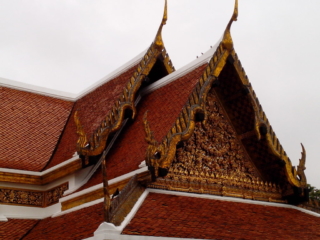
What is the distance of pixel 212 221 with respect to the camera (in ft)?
15.2

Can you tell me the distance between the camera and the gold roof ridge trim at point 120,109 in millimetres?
5867

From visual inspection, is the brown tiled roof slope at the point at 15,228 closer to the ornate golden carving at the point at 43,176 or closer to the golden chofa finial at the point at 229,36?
the ornate golden carving at the point at 43,176

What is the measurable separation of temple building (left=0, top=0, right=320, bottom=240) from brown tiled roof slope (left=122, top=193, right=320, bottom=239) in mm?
15

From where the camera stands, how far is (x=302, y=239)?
16.2ft

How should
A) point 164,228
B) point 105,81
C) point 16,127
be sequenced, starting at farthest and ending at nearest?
point 105,81
point 16,127
point 164,228

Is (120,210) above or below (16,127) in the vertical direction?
below

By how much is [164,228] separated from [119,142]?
7.44 ft

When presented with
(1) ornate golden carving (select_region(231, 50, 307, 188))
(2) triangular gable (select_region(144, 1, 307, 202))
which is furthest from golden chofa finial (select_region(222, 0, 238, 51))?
(1) ornate golden carving (select_region(231, 50, 307, 188))

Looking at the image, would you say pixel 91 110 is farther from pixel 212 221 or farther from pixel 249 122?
pixel 212 221

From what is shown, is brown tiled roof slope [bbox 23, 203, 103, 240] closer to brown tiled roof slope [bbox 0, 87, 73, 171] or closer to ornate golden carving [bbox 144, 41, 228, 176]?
→ ornate golden carving [bbox 144, 41, 228, 176]

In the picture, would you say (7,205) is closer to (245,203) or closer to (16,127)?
(16,127)

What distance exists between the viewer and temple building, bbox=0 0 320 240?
4.74 metres

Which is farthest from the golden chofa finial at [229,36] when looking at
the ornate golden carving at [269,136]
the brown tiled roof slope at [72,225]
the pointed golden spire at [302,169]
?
the brown tiled roof slope at [72,225]

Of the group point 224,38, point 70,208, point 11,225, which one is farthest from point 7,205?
point 224,38
